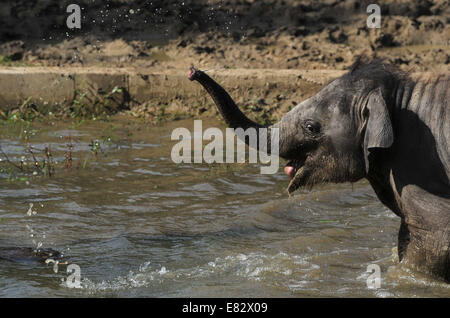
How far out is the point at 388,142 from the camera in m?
4.67

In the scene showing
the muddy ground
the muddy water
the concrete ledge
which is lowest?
the muddy water

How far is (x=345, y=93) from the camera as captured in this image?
4996 millimetres

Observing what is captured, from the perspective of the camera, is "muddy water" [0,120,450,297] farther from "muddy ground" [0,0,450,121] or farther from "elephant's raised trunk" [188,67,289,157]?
"muddy ground" [0,0,450,121]

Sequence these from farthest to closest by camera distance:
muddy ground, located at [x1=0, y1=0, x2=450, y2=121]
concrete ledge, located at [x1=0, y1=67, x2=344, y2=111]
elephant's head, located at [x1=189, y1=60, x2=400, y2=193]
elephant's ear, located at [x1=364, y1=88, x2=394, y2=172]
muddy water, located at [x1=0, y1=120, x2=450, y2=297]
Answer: muddy ground, located at [x1=0, y1=0, x2=450, y2=121]
concrete ledge, located at [x1=0, y1=67, x2=344, y2=111]
muddy water, located at [x1=0, y1=120, x2=450, y2=297]
elephant's head, located at [x1=189, y1=60, x2=400, y2=193]
elephant's ear, located at [x1=364, y1=88, x2=394, y2=172]

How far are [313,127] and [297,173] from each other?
1.10 ft

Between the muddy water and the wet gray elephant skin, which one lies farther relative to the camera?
the muddy water

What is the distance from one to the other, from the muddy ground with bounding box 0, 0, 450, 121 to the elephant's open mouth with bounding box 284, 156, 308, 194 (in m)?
4.86

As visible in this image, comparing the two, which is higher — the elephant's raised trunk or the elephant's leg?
the elephant's raised trunk

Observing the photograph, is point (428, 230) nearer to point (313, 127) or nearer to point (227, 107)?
point (313, 127)

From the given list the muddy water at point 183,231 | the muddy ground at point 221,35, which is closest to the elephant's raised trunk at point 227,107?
the muddy water at point 183,231

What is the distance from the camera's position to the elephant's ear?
184 inches

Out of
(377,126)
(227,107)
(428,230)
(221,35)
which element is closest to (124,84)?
(221,35)

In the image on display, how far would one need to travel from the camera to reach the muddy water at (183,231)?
5.10m

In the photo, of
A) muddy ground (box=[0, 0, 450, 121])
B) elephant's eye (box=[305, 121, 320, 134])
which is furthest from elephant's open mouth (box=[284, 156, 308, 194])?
muddy ground (box=[0, 0, 450, 121])
